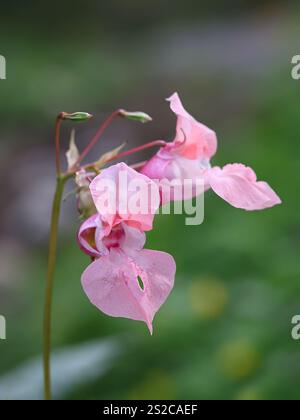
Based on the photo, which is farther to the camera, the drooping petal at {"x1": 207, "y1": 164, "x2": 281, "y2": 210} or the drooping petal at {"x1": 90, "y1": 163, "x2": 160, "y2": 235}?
the drooping petal at {"x1": 207, "y1": 164, "x2": 281, "y2": 210}

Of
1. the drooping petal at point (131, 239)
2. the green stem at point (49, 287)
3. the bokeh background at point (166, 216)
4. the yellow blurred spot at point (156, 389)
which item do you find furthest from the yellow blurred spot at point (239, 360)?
the drooping petal at point (131, 239)

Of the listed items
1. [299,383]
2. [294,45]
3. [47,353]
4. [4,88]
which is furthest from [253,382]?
[4,88]

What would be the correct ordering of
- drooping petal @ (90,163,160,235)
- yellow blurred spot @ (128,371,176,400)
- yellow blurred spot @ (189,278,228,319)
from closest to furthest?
drooping petal @ (90,163,160,235)
yellow blurred spot @ (128,371,176,400)
yellow blurred spot @ (189,278,228,319)

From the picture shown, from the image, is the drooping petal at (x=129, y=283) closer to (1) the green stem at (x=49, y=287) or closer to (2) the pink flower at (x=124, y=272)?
(2) the pink flower at (x=124, y=272)

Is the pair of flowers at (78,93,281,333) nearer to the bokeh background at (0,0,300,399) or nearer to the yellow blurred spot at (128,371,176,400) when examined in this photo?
the bokeh background at (0,0,300,399)

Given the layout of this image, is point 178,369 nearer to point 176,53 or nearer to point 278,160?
point 278,160

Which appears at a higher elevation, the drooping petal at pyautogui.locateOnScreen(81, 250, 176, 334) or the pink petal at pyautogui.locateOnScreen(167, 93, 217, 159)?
the pink petal at pyautogui.locateOnScreen(167, 93, 217, 159)

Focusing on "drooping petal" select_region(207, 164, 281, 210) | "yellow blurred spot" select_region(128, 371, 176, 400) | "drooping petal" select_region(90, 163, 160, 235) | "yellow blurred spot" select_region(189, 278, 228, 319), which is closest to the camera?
"drooping petal" select_region(90, 163, 160, 235)

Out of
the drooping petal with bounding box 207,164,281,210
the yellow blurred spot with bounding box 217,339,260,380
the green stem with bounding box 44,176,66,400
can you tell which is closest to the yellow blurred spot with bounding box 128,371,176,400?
the yellow blurred spot with bounding box 217,339,260,380

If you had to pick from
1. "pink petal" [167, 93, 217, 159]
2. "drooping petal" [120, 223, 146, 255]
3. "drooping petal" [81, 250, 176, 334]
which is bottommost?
"drooping petal" [81, 250, 176, 334]
